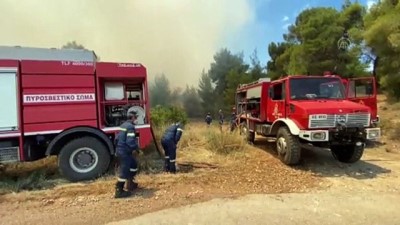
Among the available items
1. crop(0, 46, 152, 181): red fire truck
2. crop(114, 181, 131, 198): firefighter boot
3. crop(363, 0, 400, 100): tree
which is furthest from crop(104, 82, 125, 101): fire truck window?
crop(363, 0, 400, 100): tree

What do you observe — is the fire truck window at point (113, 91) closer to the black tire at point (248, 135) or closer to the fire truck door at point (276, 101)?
the fire truck door at point (276, 101)

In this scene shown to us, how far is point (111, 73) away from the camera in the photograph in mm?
9000

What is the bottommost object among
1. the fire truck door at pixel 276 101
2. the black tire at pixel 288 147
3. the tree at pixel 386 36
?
the black tire at pixel 288 147

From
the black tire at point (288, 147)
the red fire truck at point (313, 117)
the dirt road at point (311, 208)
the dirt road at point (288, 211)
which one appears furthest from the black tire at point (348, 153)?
the dirt road at point (288, 211)

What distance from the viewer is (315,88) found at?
36.0 ft

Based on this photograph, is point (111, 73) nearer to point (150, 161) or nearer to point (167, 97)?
point (150, 161)

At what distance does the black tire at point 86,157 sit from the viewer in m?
8.37

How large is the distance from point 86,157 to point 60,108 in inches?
45.8

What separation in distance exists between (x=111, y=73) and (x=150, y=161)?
2.57m

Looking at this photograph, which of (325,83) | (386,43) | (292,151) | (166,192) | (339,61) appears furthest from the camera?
(339,61)

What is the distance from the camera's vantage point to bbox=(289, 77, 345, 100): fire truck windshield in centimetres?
1088

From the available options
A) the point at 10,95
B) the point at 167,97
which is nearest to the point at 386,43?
the point at 10,95

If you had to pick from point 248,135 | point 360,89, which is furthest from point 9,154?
point 360,89

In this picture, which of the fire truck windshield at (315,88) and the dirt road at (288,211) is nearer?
the dirt road at (288,211)
